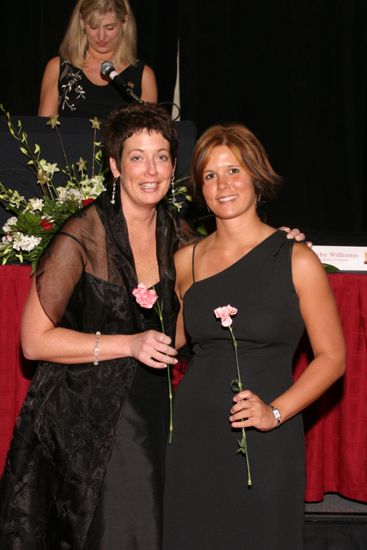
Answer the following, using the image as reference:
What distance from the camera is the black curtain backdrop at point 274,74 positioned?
17.5ft

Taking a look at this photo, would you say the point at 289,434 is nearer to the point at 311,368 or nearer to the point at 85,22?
the point at 311,368

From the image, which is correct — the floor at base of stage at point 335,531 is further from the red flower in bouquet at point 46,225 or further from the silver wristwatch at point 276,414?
the red flower in bouquet at point 46,225

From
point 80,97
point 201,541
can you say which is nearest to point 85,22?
point 80,97

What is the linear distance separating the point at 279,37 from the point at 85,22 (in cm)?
199

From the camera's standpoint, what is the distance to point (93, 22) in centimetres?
384

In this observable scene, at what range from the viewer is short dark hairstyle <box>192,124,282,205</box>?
8.25 ft

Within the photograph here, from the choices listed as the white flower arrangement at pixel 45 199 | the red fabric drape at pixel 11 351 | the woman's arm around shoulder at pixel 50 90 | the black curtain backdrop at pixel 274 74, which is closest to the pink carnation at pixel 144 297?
the white flower arrangement at pixel 45 199

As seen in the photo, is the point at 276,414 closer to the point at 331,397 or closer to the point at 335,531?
the point at 331,397

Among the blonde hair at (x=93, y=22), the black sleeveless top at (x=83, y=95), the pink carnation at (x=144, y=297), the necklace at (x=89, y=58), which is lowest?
the pink carnation at (x=144, y=297)

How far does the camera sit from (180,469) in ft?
8.10

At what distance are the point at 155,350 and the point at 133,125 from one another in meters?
0.69

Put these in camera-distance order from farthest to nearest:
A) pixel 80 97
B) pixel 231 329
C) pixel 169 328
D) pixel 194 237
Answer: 1. pixel 80 97
2. pixel 194 237
3. pixel 169 328
4. pixel 231 329

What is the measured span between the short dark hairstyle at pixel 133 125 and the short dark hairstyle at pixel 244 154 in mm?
A: 103

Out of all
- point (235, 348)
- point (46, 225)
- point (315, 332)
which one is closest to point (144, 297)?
point (235, 348)
